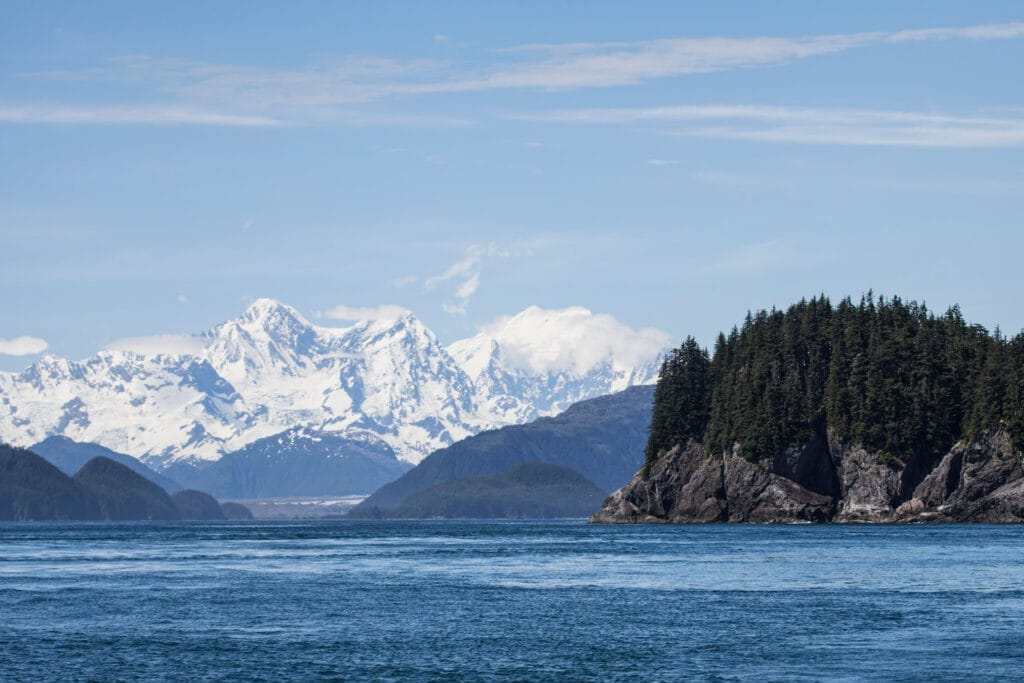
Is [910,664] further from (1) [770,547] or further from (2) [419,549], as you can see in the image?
(2) [419,549]

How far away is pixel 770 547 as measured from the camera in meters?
166

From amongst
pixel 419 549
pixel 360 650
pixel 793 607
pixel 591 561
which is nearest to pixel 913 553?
pixel 591 561

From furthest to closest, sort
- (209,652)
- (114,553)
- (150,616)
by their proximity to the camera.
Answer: (114,553)
(150,616)
(209,652)

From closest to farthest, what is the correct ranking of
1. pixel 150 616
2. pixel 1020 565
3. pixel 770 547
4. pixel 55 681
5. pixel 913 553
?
pixel 55 681
pixel 150 616
pixel 1020 565
pixel 913 553
pixel 770 547

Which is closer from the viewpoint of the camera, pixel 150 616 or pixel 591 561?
pixel 150 616

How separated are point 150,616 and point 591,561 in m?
62.2

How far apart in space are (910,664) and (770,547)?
3673 inches

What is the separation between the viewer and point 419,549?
195750 mm

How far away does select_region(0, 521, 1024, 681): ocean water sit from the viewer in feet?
243

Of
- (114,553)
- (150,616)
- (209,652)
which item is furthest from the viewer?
(114,553)

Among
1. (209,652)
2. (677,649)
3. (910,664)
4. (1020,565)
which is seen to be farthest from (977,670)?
(1020,565)

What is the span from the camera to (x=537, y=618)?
3740 inches

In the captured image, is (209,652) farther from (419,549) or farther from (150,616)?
(419,549)

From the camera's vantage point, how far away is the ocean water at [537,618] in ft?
243
